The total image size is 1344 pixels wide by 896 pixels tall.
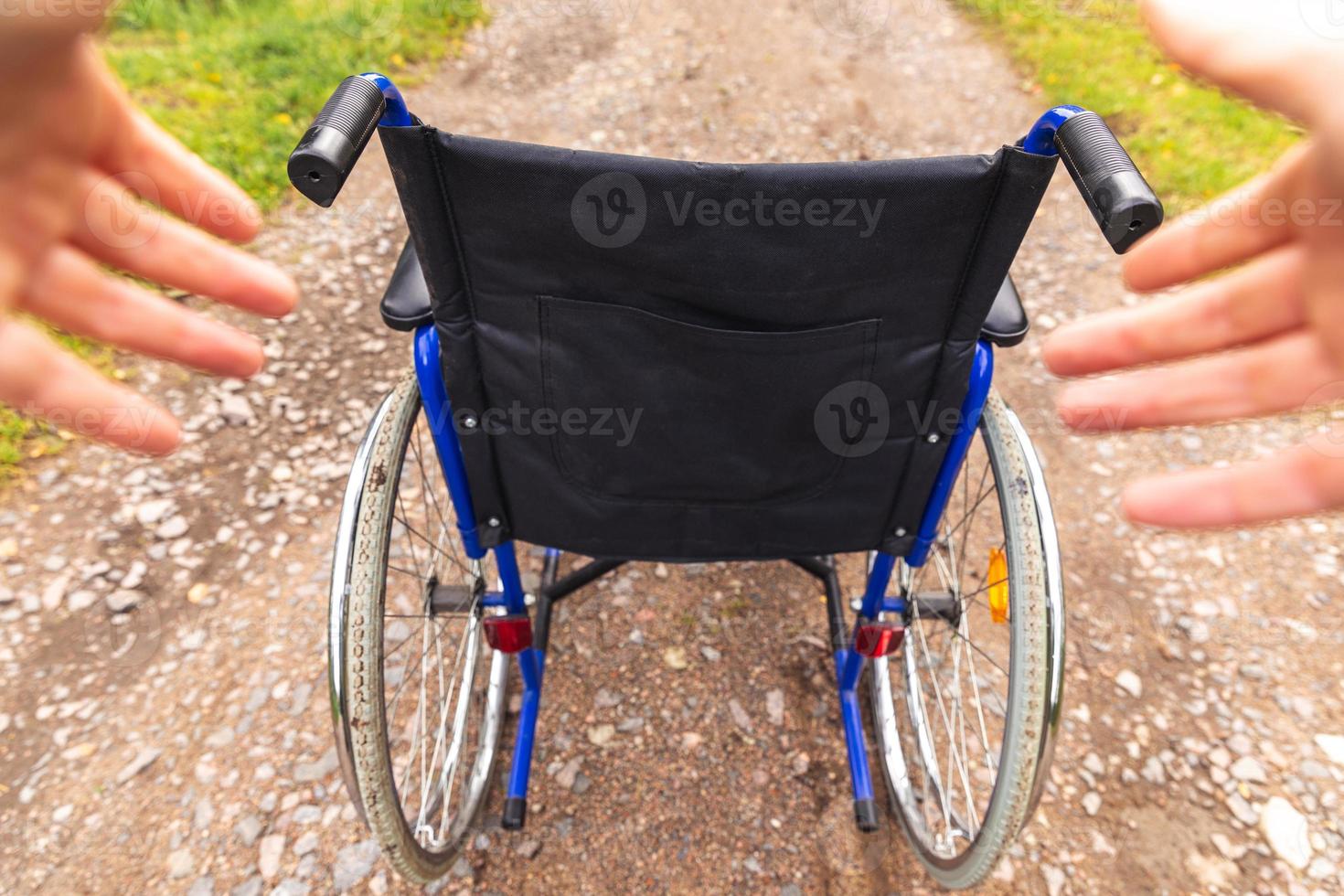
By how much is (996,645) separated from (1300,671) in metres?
0.92

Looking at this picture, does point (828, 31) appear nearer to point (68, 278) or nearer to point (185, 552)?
point (185, 552)

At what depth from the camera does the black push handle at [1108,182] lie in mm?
832

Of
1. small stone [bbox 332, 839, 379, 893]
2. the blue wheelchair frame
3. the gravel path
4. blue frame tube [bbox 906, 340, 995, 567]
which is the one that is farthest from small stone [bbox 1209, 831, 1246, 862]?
small stone [bbox 332, 839, 379, 893]

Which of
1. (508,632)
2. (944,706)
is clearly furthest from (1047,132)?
(944,706)

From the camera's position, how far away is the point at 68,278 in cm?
89

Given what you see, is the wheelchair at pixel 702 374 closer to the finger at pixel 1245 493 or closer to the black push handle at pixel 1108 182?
the black push handle at pixel 1108 182

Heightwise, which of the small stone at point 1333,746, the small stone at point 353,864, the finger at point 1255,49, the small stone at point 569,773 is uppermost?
the finger at point 1255,49

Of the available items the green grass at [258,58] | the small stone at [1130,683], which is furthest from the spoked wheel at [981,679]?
the green grass at [258,58]

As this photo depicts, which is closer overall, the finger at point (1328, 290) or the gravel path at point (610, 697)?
the finger at point (1328, 290)

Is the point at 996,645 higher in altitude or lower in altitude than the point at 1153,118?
lower

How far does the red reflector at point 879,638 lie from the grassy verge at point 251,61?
9.40ft

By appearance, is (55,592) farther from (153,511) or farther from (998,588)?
(998,588)

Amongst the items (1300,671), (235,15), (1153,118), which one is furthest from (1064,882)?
(235,15)

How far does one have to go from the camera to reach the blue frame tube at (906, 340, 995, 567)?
1.36 m
